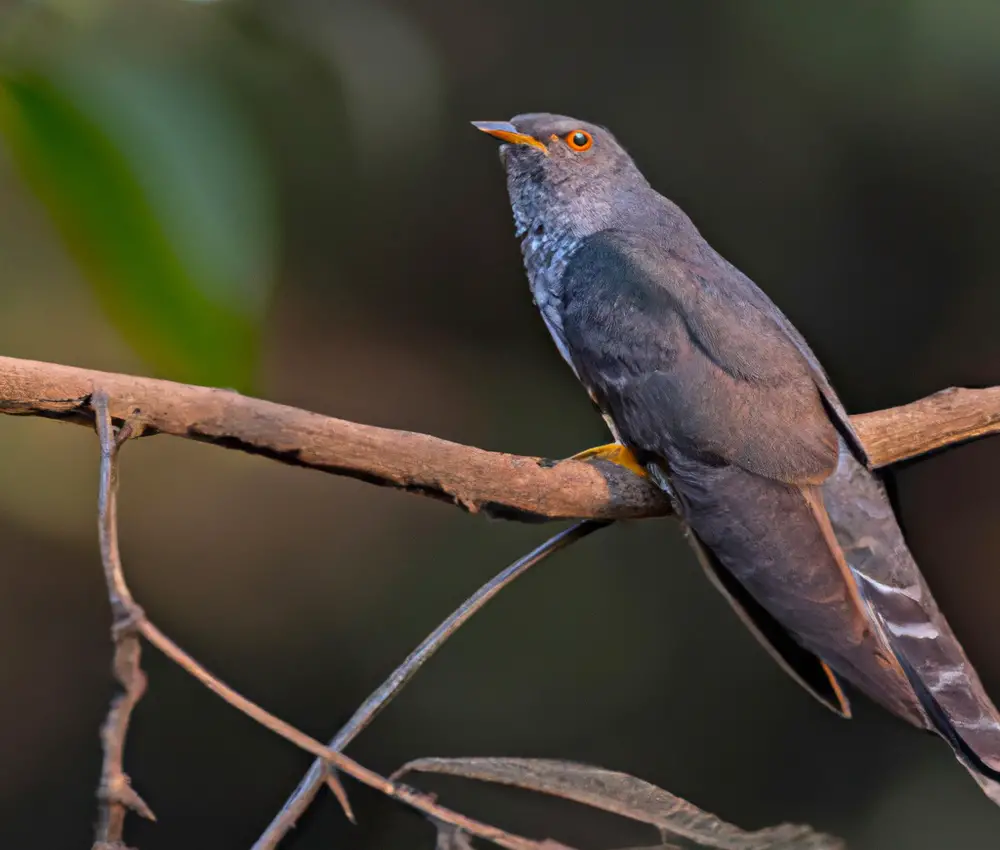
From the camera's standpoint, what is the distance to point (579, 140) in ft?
4.22

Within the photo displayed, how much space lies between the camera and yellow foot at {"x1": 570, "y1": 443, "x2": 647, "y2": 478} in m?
1.17

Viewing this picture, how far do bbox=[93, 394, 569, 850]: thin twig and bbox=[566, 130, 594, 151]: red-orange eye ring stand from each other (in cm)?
68

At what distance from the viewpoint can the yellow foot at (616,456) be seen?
1170mm

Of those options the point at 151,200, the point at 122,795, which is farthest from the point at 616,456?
the point at 122,795

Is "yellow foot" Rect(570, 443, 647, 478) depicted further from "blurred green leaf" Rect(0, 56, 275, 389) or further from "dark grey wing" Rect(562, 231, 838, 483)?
"blurred green leaf" Rect(0, 56, 275, 389)

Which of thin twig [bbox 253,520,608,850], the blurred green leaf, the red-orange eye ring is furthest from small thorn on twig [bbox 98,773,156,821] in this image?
the red-orange eye ring

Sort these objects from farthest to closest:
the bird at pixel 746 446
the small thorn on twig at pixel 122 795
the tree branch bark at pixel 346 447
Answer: the bird at pixel 746 446 < the tree branch bark at pixel 346 447 < the small thorn on twig at pixel 122 795

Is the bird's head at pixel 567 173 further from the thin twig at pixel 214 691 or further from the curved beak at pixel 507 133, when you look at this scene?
the thin twig at pixel 214 691

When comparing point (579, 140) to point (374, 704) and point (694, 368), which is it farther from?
point (374, 704)

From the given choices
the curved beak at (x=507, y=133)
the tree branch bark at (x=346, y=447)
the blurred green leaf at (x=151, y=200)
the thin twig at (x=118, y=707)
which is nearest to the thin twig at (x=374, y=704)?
the tree branch bark at (x=346, y=447)

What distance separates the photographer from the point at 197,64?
3.78 feet

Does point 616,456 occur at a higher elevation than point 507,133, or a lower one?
lower

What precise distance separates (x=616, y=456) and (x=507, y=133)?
1.33ft

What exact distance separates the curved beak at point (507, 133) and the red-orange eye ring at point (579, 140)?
3 cm
